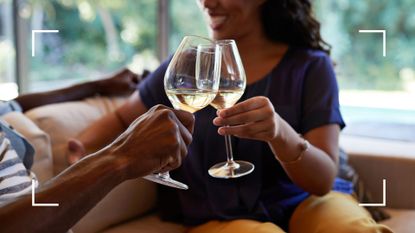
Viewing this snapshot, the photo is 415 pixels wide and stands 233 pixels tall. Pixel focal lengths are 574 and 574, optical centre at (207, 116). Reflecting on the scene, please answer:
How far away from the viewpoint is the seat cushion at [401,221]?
1.65 meters

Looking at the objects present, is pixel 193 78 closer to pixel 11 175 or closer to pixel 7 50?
pixel 11 175

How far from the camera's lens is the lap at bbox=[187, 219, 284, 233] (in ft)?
4.56

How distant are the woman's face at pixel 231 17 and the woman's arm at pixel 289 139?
357 mm

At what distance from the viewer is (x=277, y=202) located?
5.06ft

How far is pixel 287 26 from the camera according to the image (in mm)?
1688

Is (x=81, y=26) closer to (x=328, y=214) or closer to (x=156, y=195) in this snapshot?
(x=156, y=195)

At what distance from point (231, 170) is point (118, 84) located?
814 mm

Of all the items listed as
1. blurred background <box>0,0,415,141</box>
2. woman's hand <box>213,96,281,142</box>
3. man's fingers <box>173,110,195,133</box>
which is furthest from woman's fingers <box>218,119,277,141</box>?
blurred background <box>0,0,415,141</box>

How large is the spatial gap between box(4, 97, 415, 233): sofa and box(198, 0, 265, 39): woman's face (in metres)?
0.51

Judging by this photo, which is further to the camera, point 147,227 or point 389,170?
point 389,170

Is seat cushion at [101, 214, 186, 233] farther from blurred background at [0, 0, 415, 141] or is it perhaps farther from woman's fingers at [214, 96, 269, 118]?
blurred background at [0, 0, 415, 141]

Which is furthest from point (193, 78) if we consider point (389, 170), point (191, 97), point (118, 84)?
point (389, 170)

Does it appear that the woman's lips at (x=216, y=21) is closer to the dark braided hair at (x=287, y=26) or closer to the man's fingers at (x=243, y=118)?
the dark braided hair at (x=287, y=26)

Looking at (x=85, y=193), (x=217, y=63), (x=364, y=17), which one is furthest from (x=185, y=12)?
(x=85, y=193)
